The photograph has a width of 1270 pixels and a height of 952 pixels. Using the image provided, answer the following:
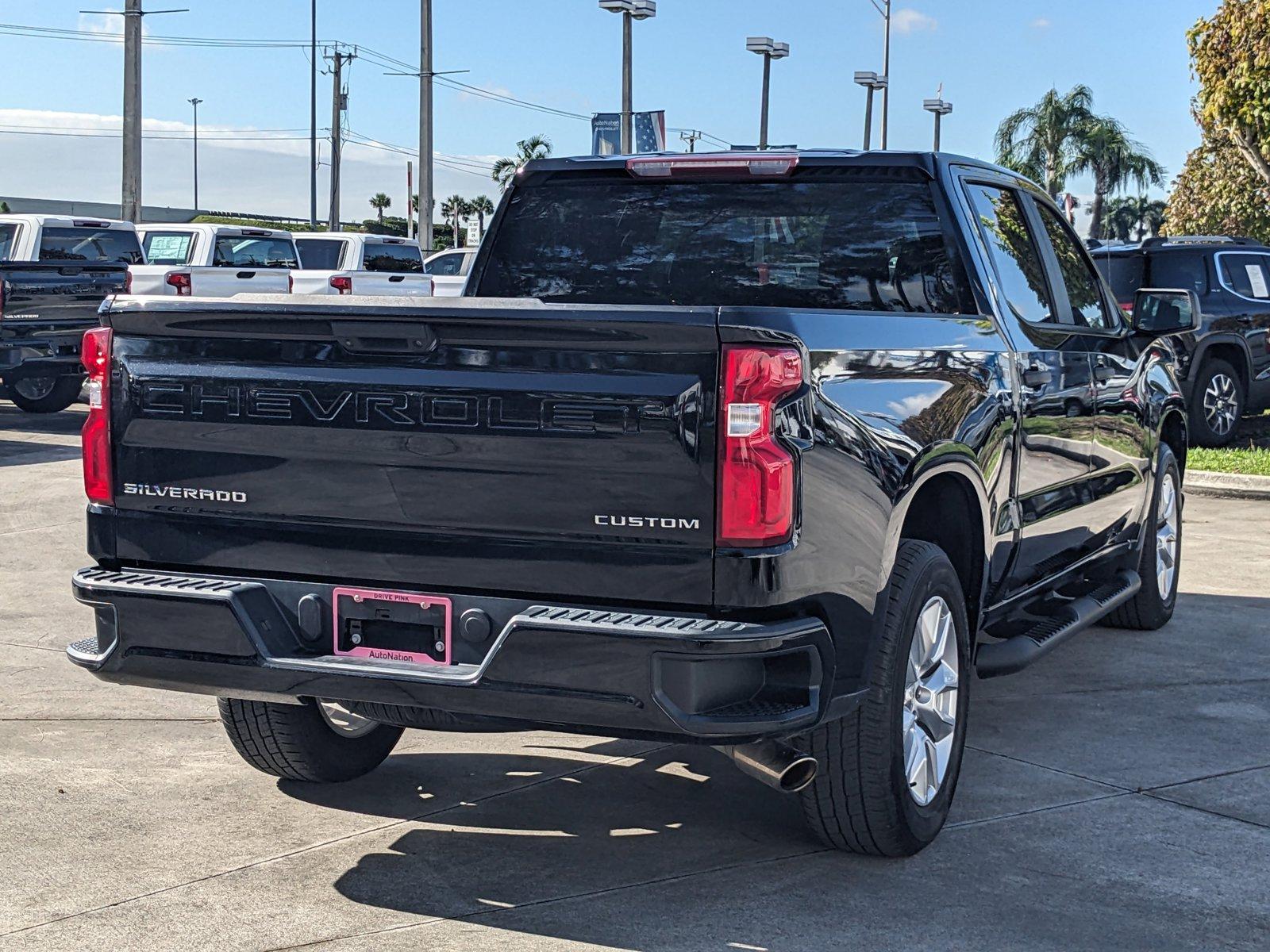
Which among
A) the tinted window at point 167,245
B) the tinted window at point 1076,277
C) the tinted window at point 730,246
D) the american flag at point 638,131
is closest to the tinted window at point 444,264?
the tinted window at point 167,245

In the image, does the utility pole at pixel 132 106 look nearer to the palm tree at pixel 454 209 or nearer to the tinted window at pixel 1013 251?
the tinted window at pixel 1013 251

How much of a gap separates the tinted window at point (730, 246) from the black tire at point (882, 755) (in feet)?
3.97

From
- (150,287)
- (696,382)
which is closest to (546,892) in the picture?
(696,382)

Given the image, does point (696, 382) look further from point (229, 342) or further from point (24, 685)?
point (24, 685)

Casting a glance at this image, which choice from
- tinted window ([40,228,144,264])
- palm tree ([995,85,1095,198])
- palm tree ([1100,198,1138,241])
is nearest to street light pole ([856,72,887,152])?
palm tree ([995,85,1095,198])

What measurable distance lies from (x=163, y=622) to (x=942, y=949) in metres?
2.13

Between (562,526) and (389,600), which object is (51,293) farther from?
(562,526)

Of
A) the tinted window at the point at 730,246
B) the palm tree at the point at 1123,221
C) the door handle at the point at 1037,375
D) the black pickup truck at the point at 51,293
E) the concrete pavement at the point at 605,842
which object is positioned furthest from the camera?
the palm tree at the point at 1123,221

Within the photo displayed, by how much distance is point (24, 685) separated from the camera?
6758 millimetres

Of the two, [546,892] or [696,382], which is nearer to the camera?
[696,382]

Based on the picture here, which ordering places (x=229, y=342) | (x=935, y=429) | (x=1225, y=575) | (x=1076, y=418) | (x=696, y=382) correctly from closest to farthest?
(x=696, y=382)
(x=229, y=342)
(x=935, y=429)
(x=1076, y=418)
(x=1225, y=575)

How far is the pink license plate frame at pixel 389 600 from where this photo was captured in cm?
412

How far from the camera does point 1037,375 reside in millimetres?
5863

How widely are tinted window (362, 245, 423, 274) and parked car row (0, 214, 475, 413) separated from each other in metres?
1.91
